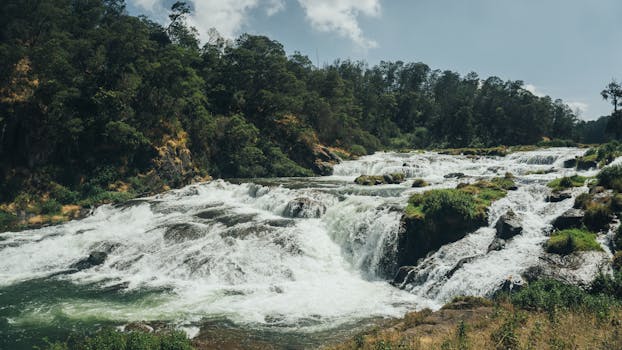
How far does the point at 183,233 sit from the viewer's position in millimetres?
22062

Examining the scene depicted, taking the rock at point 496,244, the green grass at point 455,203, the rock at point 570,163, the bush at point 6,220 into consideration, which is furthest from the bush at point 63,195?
the rock at point 570,163

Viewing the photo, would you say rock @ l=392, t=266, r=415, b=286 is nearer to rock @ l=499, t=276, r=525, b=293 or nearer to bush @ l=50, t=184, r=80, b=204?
rock @ l=499, t=276, r=525, b=293

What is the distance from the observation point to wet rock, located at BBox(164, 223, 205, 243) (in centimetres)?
2162

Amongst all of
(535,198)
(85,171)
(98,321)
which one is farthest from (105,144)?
(535,198)

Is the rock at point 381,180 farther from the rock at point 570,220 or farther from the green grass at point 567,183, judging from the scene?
the rock at point 570,220

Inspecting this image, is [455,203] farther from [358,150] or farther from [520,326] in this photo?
[358,150]

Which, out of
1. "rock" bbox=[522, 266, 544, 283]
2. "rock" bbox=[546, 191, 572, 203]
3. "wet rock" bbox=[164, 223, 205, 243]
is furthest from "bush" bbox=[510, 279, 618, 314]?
"wet rock" bbox=[164, 223, 205, 243]

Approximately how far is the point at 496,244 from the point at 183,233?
51.6 feet

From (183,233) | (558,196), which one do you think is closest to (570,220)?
(558,196)

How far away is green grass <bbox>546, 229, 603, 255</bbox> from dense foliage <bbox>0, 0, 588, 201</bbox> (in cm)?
3076

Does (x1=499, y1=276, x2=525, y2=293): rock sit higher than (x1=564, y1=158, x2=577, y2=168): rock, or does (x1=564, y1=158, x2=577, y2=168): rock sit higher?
(x1=564, y1=158, x2=577, y2=168): rock

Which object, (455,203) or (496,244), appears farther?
(455,203)

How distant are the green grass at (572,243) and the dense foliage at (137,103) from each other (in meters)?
30.8

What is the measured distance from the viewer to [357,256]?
791 inches
